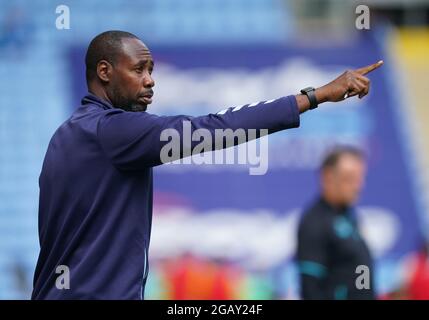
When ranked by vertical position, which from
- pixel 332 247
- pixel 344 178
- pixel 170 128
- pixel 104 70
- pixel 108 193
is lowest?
pixel 108 193

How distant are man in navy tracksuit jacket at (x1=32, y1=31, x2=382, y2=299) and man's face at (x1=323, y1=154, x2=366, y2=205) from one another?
267cm

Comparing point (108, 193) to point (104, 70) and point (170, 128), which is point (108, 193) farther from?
point (104, 70)

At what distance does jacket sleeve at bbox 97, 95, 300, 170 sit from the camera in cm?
350

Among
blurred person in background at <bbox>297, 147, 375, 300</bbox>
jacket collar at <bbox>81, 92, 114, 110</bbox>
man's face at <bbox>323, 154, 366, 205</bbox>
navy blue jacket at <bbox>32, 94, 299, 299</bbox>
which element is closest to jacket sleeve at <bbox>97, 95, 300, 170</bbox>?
navy blue jacket at <bbox>32, 94, 299, 299</bbox>

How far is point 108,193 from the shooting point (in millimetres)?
3584

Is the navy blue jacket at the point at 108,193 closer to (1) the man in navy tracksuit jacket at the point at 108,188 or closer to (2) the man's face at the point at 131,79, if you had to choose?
(1) the man in navy tracksuit jacket at the point at 108,188

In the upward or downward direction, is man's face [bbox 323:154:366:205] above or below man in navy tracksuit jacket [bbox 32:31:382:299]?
above

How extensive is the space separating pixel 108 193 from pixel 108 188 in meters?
0.02

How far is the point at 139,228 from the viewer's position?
11.8 ft

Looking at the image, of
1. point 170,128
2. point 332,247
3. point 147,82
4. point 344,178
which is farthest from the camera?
point 344,178

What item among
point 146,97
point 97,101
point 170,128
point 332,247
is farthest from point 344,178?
point 170,128

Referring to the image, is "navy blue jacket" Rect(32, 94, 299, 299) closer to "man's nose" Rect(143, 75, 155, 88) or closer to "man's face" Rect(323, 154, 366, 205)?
"man's nose" Rect(143, 75, 155, 88)

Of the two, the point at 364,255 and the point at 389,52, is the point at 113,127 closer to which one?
the point at 364,255
